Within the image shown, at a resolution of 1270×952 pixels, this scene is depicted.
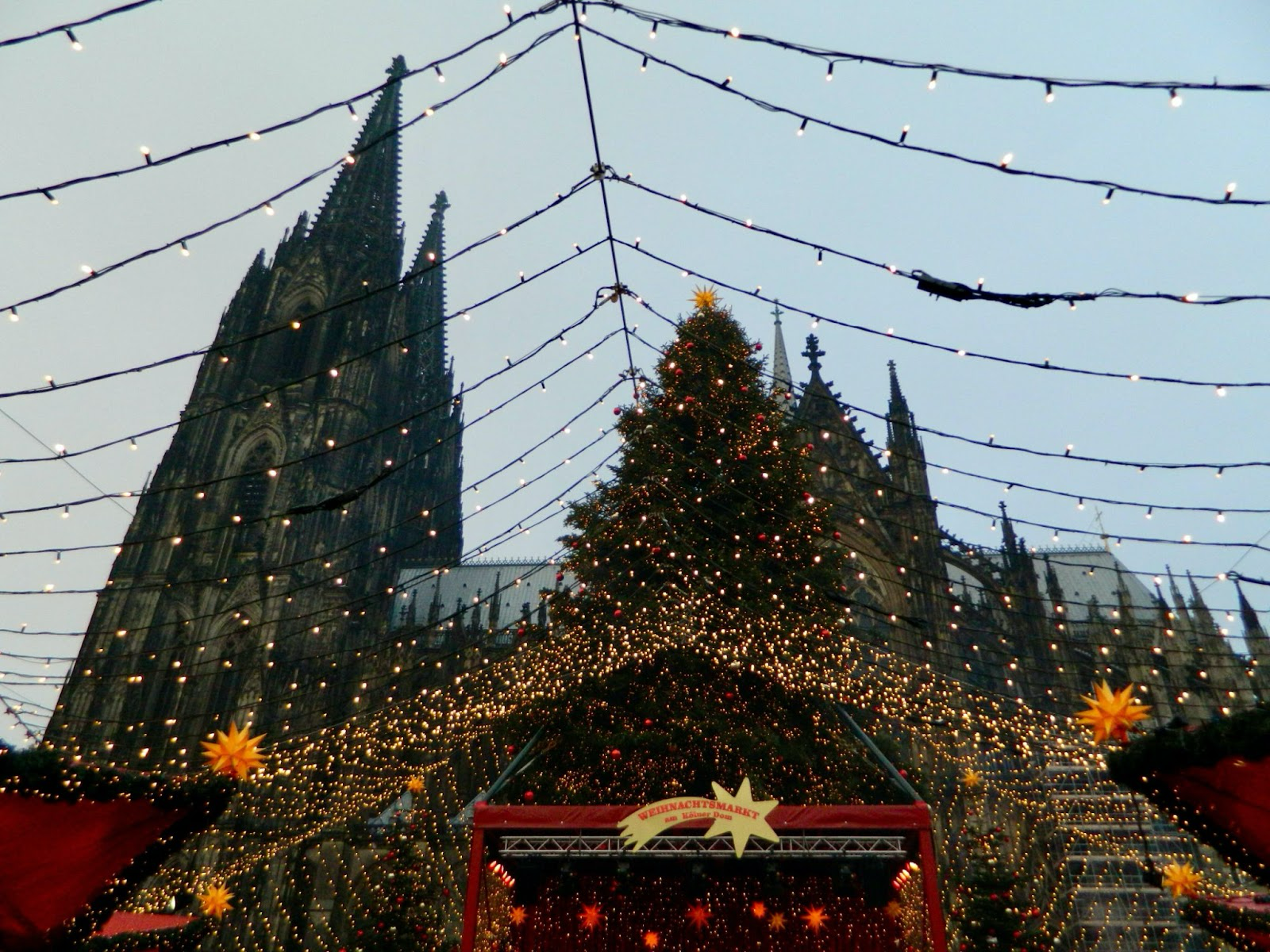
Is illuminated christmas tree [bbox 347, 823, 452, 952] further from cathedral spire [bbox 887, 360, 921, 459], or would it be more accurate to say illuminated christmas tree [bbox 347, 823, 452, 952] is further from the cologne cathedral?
cathedral spire [bbox 887, 360, 921, 459]

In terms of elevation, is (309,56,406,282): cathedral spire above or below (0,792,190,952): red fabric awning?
above

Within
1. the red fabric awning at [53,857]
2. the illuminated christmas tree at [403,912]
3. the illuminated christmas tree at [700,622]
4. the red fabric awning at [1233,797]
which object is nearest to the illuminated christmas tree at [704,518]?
the illuminated christmas tree at [700,622]

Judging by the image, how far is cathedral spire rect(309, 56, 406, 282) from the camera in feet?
106

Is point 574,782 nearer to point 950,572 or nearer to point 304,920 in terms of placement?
point 304,920

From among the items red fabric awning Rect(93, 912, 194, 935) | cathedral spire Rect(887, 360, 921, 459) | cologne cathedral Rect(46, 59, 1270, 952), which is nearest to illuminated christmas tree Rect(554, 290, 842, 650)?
cologne cathedral Rect(46, 59, 1270, 952)

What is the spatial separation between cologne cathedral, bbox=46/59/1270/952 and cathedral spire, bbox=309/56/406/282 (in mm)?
224

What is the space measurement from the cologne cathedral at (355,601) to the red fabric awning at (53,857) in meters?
6.90

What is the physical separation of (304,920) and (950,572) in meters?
21.3

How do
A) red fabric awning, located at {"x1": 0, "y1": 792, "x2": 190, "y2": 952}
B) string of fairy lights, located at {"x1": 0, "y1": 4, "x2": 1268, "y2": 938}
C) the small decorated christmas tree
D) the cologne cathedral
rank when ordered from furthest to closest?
the cologne cathedral
string of fairy lights, located at {"x1": 0, "y1": 4, "x2": 1268, "y2": 938}
the small decorated christmas tree
red fabric awning, located at {"x1": 0, "y1": 792, "x2": 190, "y2": 952}

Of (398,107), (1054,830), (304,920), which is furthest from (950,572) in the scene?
(398,107)

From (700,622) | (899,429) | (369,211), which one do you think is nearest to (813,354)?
(899,429)

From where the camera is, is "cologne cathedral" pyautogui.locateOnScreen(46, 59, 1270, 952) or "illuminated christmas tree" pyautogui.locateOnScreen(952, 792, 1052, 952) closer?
"illuminated christmas tree" pyautogui.locateOnScreen(952, 792, 1052, 952)

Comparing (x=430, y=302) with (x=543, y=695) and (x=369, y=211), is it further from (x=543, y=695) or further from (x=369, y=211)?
(x=543, y=695)

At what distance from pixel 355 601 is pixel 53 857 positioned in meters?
7.87
